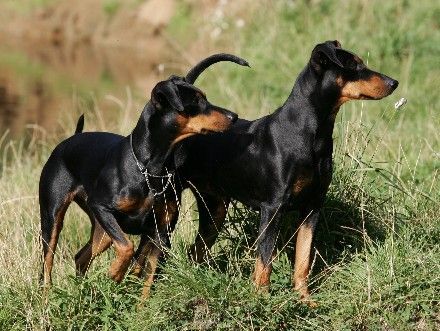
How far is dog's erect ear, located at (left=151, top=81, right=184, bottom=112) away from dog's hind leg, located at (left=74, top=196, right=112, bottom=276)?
0.99m

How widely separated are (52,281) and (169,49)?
1579 cm

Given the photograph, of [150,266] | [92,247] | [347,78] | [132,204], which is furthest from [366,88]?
[92,247]

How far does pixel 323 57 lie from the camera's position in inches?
214

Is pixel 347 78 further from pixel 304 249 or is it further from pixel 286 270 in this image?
pixel 286 270

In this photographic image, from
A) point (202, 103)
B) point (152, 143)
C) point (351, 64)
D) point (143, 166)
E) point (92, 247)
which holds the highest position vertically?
point (351, 64)

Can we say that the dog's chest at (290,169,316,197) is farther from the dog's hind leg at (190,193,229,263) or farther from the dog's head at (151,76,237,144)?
the dog's hind leg at (190,193,229,263)

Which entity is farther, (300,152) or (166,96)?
(300,152)

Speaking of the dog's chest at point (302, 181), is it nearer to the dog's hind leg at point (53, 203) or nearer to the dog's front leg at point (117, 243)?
the dog's front leg at point (117, 243)

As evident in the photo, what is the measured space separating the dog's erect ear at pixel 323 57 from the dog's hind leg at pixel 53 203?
1746mm

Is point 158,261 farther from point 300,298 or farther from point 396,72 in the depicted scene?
point 396,72

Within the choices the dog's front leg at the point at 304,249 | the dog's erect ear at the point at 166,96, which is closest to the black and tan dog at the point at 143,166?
the dog's erect ear at the point at 166,96

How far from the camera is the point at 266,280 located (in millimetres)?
5492

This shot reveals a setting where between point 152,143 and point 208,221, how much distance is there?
2.77 ft

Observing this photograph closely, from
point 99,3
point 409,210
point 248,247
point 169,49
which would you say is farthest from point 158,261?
point 99,3
